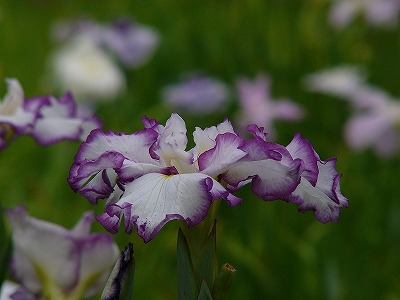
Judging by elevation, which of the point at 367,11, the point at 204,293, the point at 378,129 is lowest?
the point at 367,11

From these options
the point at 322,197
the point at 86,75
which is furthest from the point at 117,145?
the point at 86,75

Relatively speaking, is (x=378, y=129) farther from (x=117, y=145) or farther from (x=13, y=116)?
(x=117, y=145)

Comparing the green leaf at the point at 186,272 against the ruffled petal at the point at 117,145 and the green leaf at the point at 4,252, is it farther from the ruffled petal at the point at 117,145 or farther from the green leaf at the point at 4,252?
the green leaf at the point at 4,252

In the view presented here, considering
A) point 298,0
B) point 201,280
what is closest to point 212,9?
point 298,0

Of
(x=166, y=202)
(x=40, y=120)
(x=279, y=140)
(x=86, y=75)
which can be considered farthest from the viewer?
(x=86, y=75)

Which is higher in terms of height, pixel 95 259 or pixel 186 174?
pixel 186 174

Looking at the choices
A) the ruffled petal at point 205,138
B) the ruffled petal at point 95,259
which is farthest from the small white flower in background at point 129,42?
the ruffled petal at point 205,138
